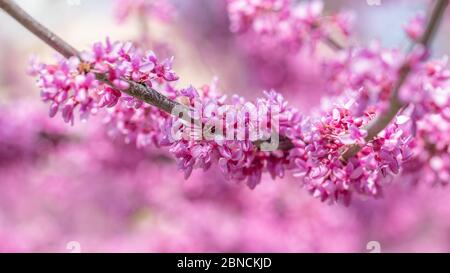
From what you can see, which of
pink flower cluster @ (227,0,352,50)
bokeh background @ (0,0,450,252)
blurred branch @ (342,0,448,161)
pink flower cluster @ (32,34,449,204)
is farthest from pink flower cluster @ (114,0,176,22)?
blurred branch @ (342,0,448,161)

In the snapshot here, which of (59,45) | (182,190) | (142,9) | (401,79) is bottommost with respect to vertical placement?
(401,79)

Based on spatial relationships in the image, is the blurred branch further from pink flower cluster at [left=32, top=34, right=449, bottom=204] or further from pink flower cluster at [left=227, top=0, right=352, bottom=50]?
pink flower cluster at [left=227, top=0, right=352, bottom=50]

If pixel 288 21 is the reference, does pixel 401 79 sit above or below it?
below

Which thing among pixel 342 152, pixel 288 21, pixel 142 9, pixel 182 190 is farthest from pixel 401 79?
pixel 182 190

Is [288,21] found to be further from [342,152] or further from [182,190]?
[182,190]

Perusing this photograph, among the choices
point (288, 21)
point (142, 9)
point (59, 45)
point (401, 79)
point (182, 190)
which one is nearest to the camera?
point (401, 79)
